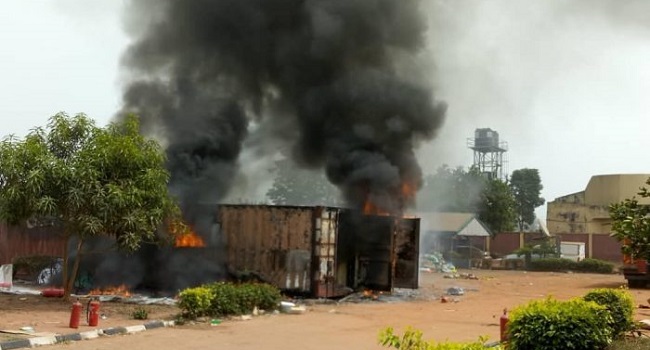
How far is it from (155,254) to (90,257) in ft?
6.09

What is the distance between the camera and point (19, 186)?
13.4 metres

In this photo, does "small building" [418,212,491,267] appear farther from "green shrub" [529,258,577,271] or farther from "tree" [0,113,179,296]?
"tree" [0,113,179,296]

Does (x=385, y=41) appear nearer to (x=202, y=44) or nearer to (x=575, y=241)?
(x=202, y=44)

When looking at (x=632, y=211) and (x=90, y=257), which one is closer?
(x=632, y=211)

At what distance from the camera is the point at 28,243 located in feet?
71.5

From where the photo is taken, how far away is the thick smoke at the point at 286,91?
21.4 metres

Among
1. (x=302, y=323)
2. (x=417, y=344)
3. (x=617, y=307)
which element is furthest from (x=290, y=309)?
(x=417, y=344)

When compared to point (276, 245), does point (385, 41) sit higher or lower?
higher

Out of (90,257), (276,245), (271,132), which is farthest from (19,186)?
(271,132)

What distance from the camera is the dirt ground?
10.7 meters

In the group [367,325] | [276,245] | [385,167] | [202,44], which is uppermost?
[202,44]

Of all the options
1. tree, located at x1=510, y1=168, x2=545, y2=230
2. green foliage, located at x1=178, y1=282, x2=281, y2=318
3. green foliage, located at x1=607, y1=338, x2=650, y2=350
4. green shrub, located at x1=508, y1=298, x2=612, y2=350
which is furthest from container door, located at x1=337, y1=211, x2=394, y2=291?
tree, located at x1=510, y1=168, x2=545, y2=230

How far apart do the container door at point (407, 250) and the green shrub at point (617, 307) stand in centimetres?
963

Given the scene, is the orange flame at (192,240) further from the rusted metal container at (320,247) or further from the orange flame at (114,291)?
the orange flame at (114,291)
